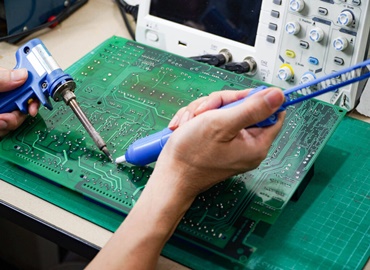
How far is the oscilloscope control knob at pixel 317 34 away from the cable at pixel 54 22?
0.78 meters

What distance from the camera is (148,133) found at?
4.67ft

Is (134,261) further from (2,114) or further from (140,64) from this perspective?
(140,64)

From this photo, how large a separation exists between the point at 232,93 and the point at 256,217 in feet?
0.81

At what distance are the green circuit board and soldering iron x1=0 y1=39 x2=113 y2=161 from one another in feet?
0.14

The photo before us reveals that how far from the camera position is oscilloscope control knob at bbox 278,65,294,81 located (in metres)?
1.58

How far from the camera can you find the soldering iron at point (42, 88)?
141cm

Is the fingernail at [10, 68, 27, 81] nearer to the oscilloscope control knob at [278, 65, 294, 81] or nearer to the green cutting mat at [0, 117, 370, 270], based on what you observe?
the green cutting mat at [0, 117, 370, 270]

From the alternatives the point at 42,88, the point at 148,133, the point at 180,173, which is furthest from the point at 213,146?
the point at 42,88

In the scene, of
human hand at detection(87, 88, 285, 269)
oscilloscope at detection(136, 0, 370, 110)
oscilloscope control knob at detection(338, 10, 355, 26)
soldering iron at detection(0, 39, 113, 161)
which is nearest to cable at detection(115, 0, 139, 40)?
oscilloscope at detection(136, 0, 370, 110)

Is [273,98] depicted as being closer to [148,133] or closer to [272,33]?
[148,133]

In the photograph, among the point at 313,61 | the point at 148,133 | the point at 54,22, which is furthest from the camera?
the point at 54,22

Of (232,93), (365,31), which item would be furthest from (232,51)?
(232,93)

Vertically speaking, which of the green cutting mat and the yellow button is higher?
the yellow button

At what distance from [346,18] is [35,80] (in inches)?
27.7
